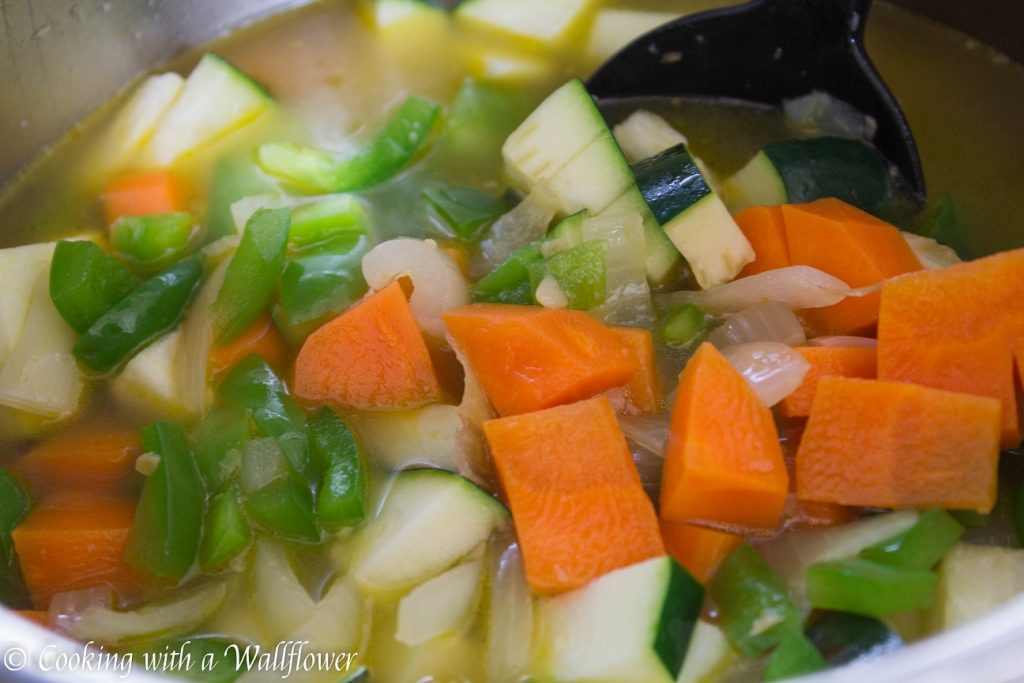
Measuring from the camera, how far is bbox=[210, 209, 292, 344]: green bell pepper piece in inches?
87.7

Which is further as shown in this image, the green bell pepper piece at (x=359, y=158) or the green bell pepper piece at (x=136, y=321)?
the green bell pepper piece at (x=359, y=158)

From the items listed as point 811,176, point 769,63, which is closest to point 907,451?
point 811,176

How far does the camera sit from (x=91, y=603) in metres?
1.83

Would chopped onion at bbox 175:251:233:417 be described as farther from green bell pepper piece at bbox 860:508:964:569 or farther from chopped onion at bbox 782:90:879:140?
chopped onion at bbox 782:90:879:140

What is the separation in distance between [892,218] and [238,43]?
7.51 ft

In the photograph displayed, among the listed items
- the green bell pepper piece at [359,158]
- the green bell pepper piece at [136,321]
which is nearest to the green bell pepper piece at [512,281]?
the green bell pepper piece at [359,158]

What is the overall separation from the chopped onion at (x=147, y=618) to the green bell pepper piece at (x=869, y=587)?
121 cm

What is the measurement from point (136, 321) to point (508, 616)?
1.19m

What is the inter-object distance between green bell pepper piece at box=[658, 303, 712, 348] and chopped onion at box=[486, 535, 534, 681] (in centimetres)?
68

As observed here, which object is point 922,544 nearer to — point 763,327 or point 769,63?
point 763,327

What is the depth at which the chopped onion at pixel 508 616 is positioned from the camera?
1.75 m

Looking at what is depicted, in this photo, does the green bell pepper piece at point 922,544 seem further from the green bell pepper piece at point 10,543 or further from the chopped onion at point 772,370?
the green bell pepper piece at point 10,543

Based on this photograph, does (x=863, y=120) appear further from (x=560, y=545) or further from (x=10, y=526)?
(x=10, y=526)

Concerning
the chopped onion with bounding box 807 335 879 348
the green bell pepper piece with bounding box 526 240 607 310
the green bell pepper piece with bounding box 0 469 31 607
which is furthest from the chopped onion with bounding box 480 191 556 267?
the green bell pepper piece with bounding box 0 469 31 607
